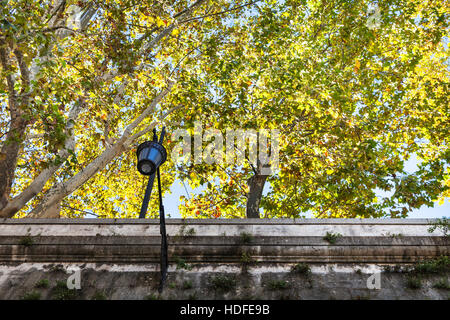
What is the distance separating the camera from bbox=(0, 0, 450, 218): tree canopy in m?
7.87

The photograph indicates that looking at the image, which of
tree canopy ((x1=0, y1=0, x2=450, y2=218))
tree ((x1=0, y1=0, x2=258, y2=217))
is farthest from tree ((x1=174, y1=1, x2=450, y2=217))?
tree ((x1=0, y1=0, x2=258, y2=217))

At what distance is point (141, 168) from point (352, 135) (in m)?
7.39

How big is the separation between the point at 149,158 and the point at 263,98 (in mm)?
5480

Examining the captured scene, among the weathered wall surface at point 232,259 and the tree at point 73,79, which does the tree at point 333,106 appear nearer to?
the tree at point 73,79

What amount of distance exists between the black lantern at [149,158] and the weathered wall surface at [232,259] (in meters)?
1.08

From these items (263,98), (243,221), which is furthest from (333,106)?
(243,221)

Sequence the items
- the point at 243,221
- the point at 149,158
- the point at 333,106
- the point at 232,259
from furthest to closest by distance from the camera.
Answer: the point at 333,106, the point at 243,221, the point at 232,259, the point at 149,158

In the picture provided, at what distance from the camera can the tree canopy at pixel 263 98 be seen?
25.8 ft

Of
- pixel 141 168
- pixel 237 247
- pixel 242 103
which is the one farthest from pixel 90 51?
pixel 237 247

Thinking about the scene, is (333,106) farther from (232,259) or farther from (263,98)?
(232,259)

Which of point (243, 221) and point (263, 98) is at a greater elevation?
point (263, 98)

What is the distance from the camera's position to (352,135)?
390 inches

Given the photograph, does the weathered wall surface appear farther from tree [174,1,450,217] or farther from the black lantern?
tree [174,1,450,217]

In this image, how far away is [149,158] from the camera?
443cm
